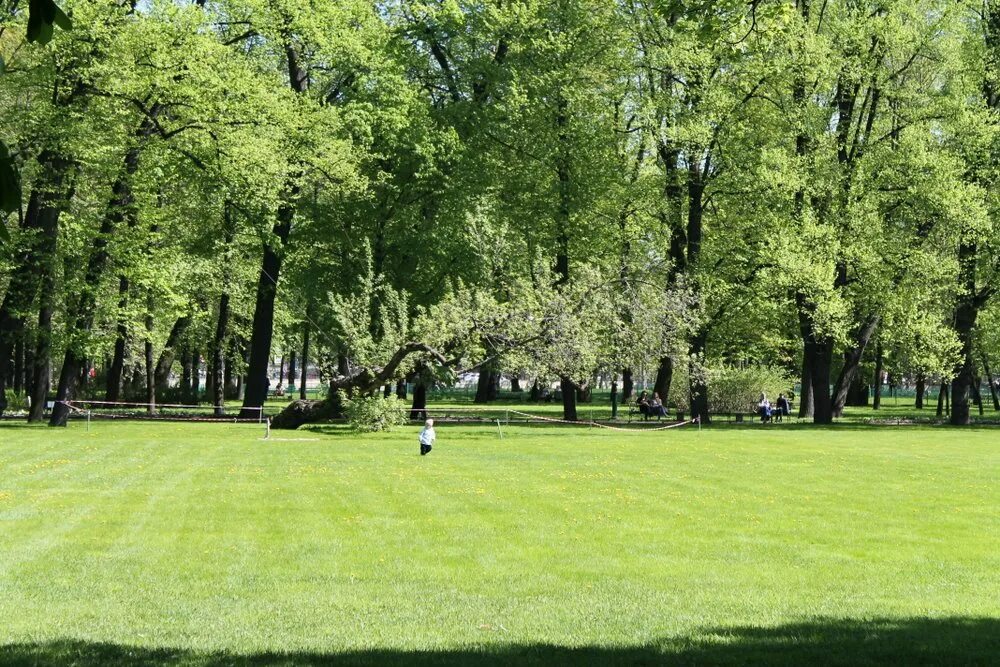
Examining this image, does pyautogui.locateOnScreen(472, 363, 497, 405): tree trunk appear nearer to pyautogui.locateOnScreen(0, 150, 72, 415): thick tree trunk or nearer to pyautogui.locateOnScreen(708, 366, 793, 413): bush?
pyautogui.locateOnScreen(708, 366, 793, 413): bush

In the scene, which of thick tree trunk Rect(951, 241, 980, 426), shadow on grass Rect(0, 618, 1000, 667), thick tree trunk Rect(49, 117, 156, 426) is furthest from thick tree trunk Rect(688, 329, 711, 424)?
shadow on grass Rect(0, 618, 1000, 667)

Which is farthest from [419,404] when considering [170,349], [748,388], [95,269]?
[748,388]

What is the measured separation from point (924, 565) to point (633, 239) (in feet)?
115

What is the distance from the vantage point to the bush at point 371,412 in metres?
35.2

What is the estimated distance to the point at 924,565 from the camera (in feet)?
44.2

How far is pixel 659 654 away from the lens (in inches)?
319

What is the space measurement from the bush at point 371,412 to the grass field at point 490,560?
836 cm

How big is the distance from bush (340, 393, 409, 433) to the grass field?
8360 millimetres

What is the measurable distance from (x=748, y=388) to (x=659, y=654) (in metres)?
47.8

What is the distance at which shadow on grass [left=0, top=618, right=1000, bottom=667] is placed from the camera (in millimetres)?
7773

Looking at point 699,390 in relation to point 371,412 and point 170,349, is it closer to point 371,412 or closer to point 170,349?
point 371,412

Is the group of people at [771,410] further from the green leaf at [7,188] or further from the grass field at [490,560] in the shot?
the green leaf at [7,188]

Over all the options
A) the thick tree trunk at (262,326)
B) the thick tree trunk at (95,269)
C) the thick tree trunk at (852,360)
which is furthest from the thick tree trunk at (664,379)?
the thick tree trunk at (95,269)

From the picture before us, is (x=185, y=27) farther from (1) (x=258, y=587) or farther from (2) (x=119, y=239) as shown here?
(1) (x=258, y=587)
